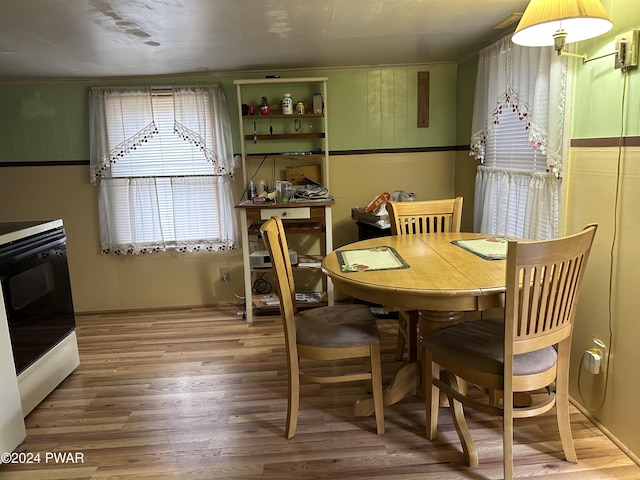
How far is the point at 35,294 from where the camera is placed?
2.35m

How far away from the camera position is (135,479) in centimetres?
179

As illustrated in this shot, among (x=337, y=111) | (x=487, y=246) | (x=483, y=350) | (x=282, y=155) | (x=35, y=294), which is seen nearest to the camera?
(x=483, y=350)

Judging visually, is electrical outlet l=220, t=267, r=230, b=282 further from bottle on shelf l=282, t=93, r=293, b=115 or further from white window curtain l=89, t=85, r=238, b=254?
bottle on shelf l=282, t=93, r=293, b=115

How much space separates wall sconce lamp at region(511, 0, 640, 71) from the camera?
155 centimetres

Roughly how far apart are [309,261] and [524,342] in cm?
205

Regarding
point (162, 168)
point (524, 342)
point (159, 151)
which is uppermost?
point (159, 151)

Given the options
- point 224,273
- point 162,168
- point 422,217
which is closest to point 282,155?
point 162,168

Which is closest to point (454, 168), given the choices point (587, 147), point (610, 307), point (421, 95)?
point (421, 95)

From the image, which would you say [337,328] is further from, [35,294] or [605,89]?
[35,294]

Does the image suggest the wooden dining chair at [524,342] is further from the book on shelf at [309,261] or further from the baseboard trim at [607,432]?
the book on shelf at [309,261]

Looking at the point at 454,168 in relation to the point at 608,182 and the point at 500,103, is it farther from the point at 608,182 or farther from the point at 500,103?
the point at 608,182

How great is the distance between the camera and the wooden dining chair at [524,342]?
147 cm

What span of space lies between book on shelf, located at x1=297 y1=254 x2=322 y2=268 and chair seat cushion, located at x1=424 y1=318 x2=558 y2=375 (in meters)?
1.59

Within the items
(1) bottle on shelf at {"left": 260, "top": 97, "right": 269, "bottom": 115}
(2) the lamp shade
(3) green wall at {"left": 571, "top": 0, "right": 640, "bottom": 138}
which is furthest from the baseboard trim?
(1) bottle on shelf at {"left": 260, "top": 97, "right": 269, "bottom": 115}
